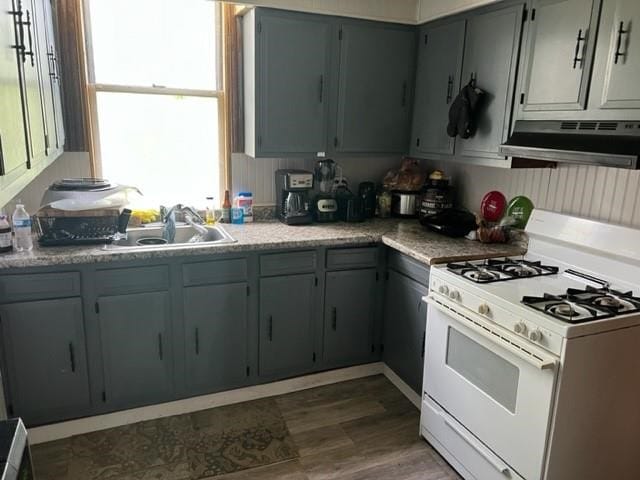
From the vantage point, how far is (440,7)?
2.79m

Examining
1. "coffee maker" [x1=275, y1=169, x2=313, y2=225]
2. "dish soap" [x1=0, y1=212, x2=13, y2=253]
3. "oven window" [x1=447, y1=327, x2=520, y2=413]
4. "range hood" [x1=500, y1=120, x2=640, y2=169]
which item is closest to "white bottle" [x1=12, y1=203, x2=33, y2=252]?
"dish soap" [x1=0, y1=212, x2=13, y2=253]

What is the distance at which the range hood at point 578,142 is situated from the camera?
5.79 feet

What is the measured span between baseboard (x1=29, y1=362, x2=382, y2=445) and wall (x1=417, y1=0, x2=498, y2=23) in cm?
214

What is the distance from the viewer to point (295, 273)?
276 centimetres

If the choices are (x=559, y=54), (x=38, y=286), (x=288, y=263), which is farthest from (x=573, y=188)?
(x=38, y=286)

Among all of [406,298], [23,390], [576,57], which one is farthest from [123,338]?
[576,57]

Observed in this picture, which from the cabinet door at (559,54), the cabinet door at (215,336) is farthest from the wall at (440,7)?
the cabinet door at (215,336)

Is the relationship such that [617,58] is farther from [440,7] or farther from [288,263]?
[288,263]

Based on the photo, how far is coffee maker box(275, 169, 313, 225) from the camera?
9.96ft

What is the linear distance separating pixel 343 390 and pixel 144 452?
1166 mm

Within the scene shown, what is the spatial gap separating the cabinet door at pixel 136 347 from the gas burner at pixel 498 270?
4.86ft

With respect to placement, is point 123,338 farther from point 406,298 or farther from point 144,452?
point 406,298

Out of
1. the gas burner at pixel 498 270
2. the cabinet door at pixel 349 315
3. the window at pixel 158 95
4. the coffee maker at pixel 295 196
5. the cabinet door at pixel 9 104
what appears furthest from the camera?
the coffee maker at pixel 295 196

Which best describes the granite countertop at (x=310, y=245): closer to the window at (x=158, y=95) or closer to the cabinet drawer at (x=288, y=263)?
the cabinet drawer at (x=288, y=263)
